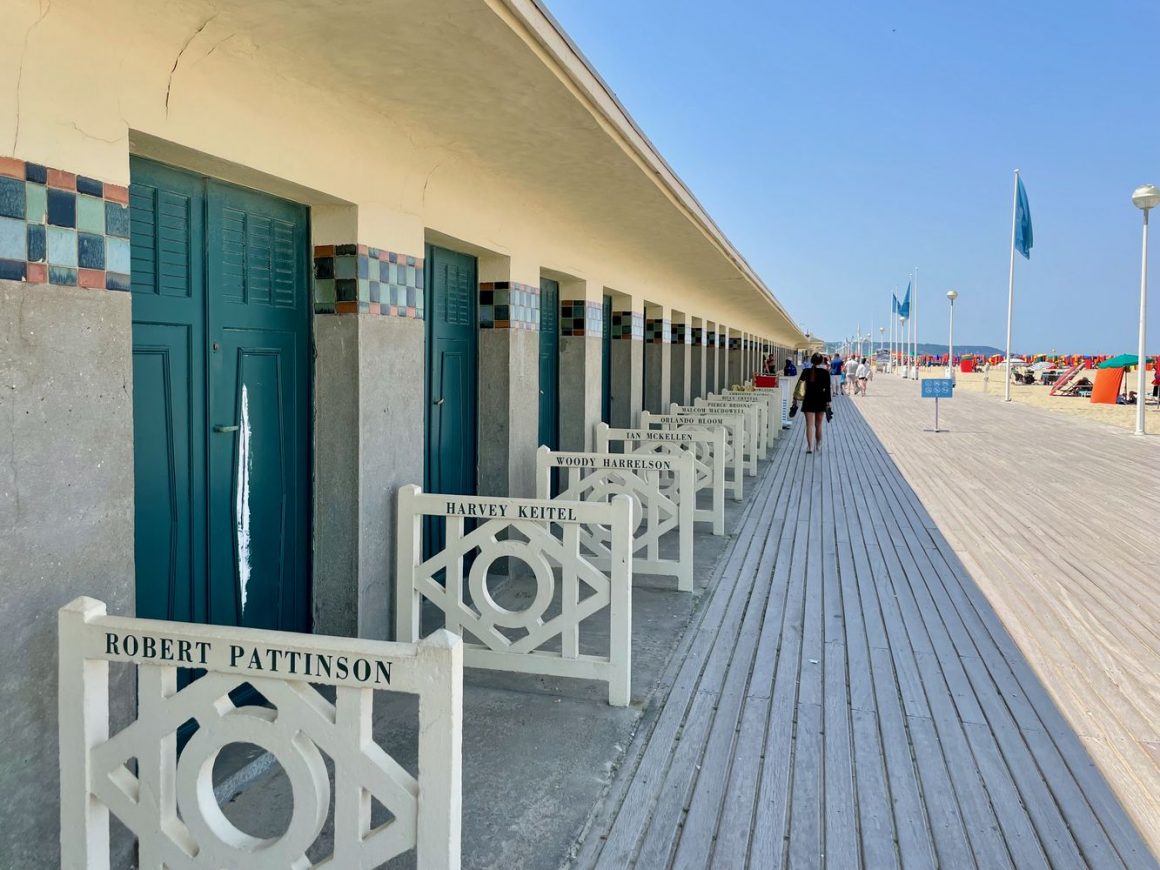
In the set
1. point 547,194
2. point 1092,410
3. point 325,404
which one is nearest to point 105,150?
point 325,404

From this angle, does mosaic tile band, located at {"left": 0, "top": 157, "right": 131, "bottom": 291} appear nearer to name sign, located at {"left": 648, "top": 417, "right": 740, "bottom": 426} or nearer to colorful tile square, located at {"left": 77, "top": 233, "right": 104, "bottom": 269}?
colorful tile square, located at {"left": 77, "top": 233, "right": 104, "bottom": 269}

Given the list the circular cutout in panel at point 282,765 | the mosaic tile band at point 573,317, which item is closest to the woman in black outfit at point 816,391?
the mosaic tile band at point 573,317

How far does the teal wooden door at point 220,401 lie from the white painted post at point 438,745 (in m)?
1.48

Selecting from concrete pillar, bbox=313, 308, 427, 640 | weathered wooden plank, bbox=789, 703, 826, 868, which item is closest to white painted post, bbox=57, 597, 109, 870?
concrete pillar, bbox=313, 308, 427, 640

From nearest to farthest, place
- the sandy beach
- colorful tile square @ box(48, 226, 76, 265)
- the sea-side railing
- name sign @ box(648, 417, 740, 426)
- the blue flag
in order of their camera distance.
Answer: colorful tile square @ box(48, 226, 76, 265), the sea-side railing, name sign @ box(648, 417, 740, 426), the sandy beach, the blue flag

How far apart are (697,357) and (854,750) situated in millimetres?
10949

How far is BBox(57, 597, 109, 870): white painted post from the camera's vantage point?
1.91 m

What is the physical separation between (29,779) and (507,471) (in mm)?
3471

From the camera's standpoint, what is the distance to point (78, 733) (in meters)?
1.91

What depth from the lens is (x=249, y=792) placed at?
276cm

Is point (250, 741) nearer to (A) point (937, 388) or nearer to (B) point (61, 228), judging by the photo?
(B) point (61, 228)

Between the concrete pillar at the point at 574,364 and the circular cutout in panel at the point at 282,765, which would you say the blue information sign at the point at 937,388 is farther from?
the circular cutout in panel at the point at 282,765

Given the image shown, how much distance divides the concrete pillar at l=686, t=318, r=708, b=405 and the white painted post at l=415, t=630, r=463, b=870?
11.2m

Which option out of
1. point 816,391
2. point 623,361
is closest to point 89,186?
point 623,361
